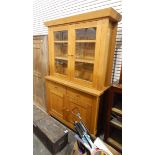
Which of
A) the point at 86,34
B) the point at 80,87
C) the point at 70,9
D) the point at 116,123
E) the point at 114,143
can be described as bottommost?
the point at 114,143

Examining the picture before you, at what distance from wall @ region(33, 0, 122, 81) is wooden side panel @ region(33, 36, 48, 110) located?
0.71 m

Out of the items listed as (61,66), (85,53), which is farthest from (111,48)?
(61,66)

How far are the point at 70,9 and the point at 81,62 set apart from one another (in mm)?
1219

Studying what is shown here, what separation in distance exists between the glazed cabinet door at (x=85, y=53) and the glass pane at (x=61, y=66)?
0.32 metres

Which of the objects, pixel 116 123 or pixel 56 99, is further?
pixel 56 99

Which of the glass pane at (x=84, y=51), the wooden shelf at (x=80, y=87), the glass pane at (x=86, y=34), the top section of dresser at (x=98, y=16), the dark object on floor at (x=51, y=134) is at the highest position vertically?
the top section of dresser at (x=98, y=16)

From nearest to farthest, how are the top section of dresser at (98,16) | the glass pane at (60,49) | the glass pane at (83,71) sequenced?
the top section of dresser at (98,16) < the glass pane at (83,71) < the glass pane at (60,49)

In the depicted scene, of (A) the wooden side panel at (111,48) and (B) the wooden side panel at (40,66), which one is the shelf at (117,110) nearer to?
(A) the wooden side panel at (111,48)

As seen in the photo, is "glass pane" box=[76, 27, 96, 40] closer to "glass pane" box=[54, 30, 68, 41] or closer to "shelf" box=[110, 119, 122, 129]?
"glass pane" box=[54, 30, 68, 41]

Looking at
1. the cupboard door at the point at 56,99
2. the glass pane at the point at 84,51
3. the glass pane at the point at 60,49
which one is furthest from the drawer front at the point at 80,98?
the glass pane at the point at 60,49

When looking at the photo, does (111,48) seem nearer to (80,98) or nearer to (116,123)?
(80,98)

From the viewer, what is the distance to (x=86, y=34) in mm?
1765

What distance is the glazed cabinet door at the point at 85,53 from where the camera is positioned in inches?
65.4
